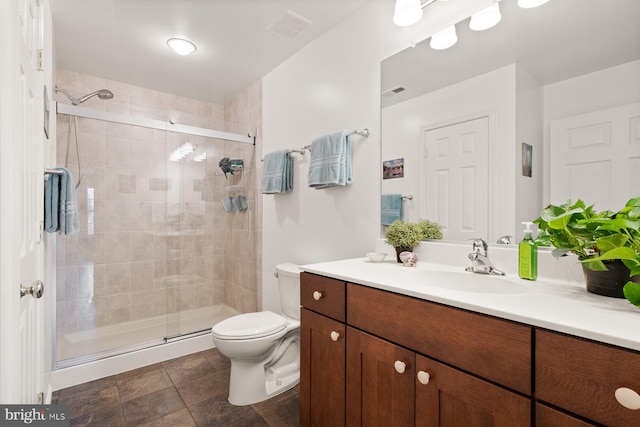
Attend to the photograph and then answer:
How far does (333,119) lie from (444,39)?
793 millimetres

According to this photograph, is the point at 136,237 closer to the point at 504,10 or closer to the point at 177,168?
the point at 177,168

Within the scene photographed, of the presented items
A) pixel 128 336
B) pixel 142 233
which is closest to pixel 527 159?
pixel 142 233

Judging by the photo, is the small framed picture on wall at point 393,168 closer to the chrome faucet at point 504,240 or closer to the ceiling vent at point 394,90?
the ceiling vent at point 394,90

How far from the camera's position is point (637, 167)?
3.28 ft

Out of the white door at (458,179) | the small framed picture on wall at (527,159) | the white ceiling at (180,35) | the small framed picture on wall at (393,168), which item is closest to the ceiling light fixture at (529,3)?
the white door at (458,179)

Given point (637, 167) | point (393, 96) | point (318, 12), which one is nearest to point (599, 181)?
point (637, 167)

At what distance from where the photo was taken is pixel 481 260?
1255mm

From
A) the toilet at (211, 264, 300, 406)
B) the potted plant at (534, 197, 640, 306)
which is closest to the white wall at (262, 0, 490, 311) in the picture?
the toilet at (211, 264, 300, 406)

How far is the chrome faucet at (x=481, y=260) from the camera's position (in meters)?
1.24

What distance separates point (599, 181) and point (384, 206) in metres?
0.89

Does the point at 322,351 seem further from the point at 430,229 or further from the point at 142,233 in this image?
the point at 142,233

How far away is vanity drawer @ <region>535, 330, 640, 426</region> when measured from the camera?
59 cm

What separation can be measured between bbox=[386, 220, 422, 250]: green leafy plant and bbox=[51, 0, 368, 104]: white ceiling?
4.45ft

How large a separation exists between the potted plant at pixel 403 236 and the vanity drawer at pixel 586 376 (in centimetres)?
80
